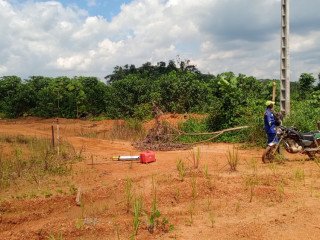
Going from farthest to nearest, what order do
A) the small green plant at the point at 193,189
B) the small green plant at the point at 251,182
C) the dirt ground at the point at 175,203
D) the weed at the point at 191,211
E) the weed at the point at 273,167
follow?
1. the weed at the point at 273,167
2. the small green plant at the point at 251,182
3. the small green plant at the point at 193,189
4. the weed at the point at 191,211
5. the dirt ground at the point at 175,203

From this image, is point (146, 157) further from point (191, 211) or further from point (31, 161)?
point (191, 211)

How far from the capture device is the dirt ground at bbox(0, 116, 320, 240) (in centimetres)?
595

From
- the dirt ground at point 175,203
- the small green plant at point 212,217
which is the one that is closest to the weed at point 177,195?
the dirt ground at point 175,203

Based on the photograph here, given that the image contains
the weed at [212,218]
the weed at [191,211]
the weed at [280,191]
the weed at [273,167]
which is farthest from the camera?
the weed at [273,167]

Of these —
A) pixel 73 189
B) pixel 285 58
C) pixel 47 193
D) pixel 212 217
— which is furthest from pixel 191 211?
pixel 285 58

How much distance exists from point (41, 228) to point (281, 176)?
4.94 metres

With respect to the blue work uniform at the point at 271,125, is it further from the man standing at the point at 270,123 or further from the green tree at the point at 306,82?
the green tree at the point at 306,82

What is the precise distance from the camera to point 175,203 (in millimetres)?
7219

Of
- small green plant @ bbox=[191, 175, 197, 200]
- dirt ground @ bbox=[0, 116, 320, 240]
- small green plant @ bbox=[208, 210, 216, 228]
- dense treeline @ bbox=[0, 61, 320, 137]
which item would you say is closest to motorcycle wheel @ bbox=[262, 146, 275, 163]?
dirt ground @ bbox=[0, 116, 320, 240]

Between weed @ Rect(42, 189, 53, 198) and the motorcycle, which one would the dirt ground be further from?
the motorcycle

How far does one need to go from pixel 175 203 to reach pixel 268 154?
4386 mm

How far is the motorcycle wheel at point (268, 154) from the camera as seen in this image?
1069 cm

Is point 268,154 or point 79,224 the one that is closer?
point 79,224

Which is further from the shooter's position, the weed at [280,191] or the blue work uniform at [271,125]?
the blue work uniform at [271,125]
